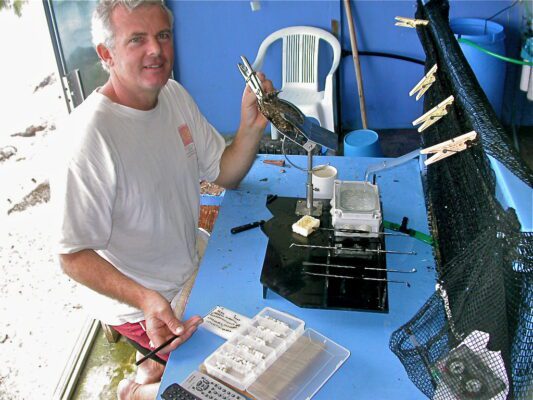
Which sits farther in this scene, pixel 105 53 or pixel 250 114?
pixel 250 114

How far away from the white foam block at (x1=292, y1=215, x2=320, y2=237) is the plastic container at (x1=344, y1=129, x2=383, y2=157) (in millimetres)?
852

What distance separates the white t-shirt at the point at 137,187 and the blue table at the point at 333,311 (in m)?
0.15

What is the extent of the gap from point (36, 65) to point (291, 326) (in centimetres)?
302

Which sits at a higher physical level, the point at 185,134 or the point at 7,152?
the point at 185,134

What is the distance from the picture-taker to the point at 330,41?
3.70 m

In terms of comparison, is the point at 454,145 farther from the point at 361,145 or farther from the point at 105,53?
the point at 361,145

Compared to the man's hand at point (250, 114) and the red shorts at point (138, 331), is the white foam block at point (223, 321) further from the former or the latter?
the man's hand at point (250, 114)

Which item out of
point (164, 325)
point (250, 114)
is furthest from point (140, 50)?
point (164, 325)

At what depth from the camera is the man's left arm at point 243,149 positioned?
6.09 feet

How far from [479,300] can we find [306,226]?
0.69m

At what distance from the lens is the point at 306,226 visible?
1.60 m

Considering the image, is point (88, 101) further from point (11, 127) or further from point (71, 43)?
point (11, 127)

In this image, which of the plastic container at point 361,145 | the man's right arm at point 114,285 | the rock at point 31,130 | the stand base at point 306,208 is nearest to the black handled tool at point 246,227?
the stand base at point 306,208

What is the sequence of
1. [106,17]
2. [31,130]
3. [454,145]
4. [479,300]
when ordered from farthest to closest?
1. [31,130]
2. [106,17]
3. [454,145]
4. [479,300]
